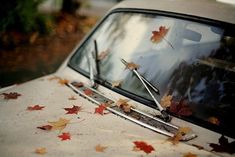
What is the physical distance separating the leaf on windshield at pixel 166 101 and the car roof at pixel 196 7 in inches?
28.2

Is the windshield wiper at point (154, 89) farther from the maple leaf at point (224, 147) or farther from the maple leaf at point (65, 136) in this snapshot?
the maple leaf at point (65, 136)

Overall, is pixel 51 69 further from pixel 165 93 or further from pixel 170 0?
pixel 165 93

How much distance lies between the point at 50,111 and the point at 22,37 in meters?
5.76

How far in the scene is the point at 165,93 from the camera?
9.70 feet

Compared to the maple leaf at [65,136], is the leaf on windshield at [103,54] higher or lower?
higher

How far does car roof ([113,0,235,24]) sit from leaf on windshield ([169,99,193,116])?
72 cm

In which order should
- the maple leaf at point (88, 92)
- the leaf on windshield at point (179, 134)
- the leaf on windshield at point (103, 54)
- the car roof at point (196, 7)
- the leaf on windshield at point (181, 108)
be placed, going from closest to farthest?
1. the leaf on windshield at point (179, 134)
2. the leaf on windshield at point (181, 108)
3. the car roof at point (196, 7)
4. the maple leaf at point (88, 92)
5. the leaf on windshield at point (103, 54)

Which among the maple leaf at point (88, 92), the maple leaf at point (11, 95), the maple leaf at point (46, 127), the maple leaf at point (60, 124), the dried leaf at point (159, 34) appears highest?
the dried leaf at point (159, 34)

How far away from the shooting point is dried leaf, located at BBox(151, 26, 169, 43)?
3.24m

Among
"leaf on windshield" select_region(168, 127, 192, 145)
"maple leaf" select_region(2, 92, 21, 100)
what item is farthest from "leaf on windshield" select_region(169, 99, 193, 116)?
"maple leaf" select_region(2, 92, 21, 100)

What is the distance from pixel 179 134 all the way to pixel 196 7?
1167 mm

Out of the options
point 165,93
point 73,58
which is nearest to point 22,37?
point 73,58

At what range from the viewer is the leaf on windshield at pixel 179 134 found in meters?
2.58

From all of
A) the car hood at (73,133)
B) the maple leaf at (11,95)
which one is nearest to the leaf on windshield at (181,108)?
the car hood at (73,133)
